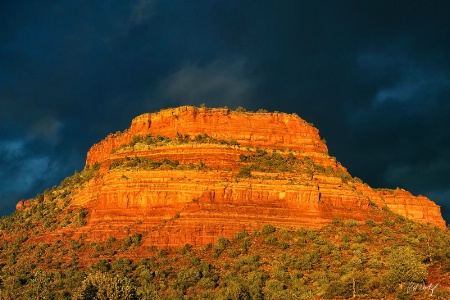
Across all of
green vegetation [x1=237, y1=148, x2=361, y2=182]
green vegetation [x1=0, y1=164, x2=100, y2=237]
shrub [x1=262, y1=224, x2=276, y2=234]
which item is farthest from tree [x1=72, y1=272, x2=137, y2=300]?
green vegetation [x1=237, y1=148, x2=361, y2=182]

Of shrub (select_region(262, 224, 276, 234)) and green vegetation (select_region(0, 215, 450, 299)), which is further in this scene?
shrub (select_region(262, 224, 276, 234))

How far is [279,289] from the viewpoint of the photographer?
6838cm

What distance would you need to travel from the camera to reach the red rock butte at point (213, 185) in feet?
265

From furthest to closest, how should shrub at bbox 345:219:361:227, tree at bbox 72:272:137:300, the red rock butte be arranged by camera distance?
shrub at bbox 345:219:361:227, the red rock butte, tree at bbox 72:272:137:300

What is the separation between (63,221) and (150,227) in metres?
14.6

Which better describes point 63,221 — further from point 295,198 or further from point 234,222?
point 295,198

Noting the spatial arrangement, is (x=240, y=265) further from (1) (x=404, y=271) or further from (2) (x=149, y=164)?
(2) (x=149, y=164)

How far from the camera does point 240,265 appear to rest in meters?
74.1

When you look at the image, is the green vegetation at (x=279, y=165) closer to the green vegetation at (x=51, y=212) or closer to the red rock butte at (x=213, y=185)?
the red rock butte at (x=213, y=185)

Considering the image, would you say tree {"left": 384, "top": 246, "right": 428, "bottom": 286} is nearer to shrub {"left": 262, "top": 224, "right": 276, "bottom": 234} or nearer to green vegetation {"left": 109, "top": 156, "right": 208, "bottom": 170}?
shrub {"left": 262, "top": 224, "right": 276, "bottom": 234}

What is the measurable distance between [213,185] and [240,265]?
13195 mm

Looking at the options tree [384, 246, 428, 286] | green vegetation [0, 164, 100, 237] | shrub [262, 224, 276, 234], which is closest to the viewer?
tree [384, 246, 428, 286]

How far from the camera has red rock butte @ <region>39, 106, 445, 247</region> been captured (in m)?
80.9

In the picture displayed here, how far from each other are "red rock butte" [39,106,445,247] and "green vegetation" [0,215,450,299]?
2.24m
